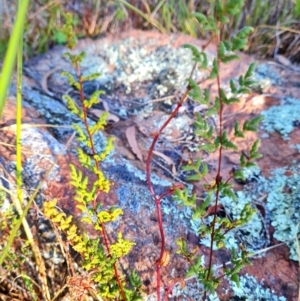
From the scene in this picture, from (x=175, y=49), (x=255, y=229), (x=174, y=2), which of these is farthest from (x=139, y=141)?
(x=174, y=2)

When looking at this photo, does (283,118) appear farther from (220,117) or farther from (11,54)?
(11,54)

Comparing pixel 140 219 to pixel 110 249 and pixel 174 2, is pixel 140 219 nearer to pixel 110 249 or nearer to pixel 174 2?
pixel 110 249

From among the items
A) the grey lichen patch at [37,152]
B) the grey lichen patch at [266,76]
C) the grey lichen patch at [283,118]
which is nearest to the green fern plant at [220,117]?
the grey lichen patch at [37,152]

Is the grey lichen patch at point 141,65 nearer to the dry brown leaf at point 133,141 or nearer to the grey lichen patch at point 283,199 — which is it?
the dry brown leaf at point 133,141

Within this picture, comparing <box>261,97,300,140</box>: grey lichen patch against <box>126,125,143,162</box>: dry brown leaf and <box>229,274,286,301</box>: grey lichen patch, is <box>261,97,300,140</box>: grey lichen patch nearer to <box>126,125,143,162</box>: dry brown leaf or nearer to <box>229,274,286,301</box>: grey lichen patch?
<box>126,125,143,162</box>: dry brown leaf

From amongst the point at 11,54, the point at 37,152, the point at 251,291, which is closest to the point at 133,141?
the point at 37,152

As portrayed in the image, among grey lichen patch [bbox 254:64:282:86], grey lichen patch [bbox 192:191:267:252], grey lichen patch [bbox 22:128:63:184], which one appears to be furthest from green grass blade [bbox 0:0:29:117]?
grey lichen patch [bbox 254:64:282:86]
